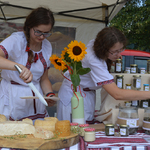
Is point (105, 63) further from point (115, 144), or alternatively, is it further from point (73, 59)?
point (115, 144)

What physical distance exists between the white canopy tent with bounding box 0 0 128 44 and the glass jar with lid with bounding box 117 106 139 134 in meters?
1.92

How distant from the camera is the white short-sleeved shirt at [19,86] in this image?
1.72 m

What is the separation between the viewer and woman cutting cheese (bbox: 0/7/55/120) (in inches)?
66.1

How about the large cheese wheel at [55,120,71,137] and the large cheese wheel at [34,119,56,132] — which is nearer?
the large cheese wheel at [55,120,71,137]

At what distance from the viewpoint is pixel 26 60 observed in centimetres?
176

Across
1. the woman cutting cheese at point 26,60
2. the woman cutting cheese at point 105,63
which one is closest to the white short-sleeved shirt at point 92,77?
the woman cutting cheese at point 105,63

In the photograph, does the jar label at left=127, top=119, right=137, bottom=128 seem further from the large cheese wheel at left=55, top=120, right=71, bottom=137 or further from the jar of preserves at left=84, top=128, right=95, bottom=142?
the large cheese wheel at left=55, top=120, right=71, bottom=137

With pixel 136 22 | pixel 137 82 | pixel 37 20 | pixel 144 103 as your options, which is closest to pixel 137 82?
pixel 137 82

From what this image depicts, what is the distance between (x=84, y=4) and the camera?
3213 mm

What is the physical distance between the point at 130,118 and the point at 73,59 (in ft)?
1.75

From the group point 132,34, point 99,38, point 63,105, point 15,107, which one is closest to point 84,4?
point 99,38

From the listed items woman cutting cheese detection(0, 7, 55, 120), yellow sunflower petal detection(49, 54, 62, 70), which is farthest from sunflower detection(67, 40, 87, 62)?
woman cutting cheese detection(0, 7, 55, 120)

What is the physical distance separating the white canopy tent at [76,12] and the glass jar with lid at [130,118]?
1.92 meters

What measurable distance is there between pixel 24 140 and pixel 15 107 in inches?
28.6
